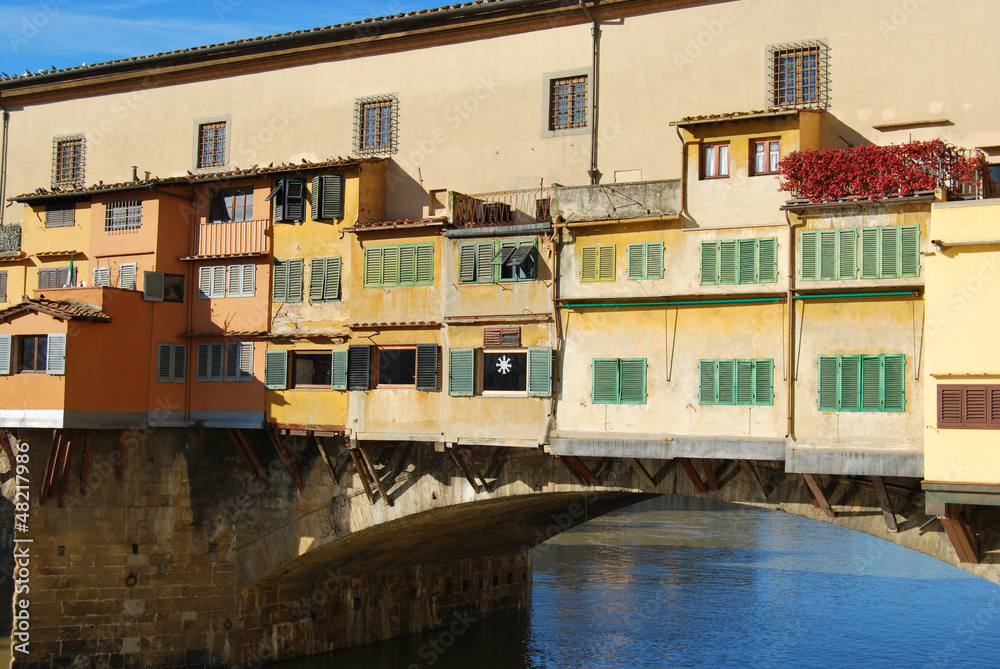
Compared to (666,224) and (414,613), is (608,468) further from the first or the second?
(414,613)

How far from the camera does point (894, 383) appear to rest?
18453mm

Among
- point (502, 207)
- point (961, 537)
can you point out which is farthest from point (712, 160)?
point (961, 537)

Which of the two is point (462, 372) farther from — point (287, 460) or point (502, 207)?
point (287, 460)

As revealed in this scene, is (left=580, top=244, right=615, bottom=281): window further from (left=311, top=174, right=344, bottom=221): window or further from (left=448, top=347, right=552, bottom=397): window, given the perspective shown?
(left=311, top=174, right=344, bottom=221): window

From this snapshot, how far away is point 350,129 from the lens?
2702cm

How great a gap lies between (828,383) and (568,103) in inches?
354

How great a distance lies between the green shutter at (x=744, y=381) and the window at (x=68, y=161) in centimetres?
1960

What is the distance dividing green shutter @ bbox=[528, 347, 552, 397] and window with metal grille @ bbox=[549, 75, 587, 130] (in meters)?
5.59

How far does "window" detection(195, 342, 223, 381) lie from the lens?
25906 millimetres

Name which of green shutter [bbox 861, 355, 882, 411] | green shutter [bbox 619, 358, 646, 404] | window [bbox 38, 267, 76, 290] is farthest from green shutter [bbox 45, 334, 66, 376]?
green shutter [bbox 861, 355, 882, 411]

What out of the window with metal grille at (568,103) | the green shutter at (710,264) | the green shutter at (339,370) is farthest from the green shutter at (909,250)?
the green shutter at (339,370)

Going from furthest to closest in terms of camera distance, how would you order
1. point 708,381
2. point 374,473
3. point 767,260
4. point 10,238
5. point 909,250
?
point 10,238 → point 374,473 → point 708,381 → point 767,260 → point 909,250

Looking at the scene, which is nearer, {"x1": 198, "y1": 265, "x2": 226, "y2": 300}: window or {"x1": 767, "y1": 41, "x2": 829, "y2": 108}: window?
{"x1": 767, "y1": 41, "x2": 829, "y2": 108}: window

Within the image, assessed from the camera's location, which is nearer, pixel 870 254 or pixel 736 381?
pixel 870 254
